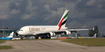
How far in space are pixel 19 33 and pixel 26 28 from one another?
11.7ft

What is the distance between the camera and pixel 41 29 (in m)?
71.0

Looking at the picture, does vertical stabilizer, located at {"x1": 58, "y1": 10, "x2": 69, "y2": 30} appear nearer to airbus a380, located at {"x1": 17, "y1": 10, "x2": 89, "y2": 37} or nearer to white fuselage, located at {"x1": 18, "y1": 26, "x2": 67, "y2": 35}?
airbus a380, located at {"x1": 17, "y1": 10, "x2": 89, "y2": 37}

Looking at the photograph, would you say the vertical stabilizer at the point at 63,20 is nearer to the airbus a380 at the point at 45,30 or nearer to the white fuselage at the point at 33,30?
the airbus a380 at the point at 45,30

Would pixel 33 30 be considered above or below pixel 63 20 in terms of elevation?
below

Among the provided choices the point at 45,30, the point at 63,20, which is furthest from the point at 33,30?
the point at 63,20

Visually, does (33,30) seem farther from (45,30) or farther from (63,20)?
(63,20)

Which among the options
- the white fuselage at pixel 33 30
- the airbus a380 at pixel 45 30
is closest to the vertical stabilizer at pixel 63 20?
the airbus a380 at pixel 45 30

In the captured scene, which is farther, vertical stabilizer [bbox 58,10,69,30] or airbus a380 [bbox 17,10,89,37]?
vertical stabilizer [bbox 58,10,69,30]

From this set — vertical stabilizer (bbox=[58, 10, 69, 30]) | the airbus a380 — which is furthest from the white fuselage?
vertical stabilizer (bbox=[58, 10, 69, 30])

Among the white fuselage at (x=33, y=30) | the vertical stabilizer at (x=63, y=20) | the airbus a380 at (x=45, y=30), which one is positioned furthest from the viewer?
the vertical stabilizer at (x=63, y=20)

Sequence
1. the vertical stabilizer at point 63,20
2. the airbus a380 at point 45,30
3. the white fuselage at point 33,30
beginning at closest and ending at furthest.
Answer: the white fuselage at point 33,30, the airbus a380 at point 45,30, the vertical stabilizer at point 63,20

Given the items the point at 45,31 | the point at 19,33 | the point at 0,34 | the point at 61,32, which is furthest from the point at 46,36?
the point at 0,34

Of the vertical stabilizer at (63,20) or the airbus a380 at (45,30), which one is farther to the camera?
the vertical stabilizer at (63,20)

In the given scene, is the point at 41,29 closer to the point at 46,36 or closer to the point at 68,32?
the point at 46,36
